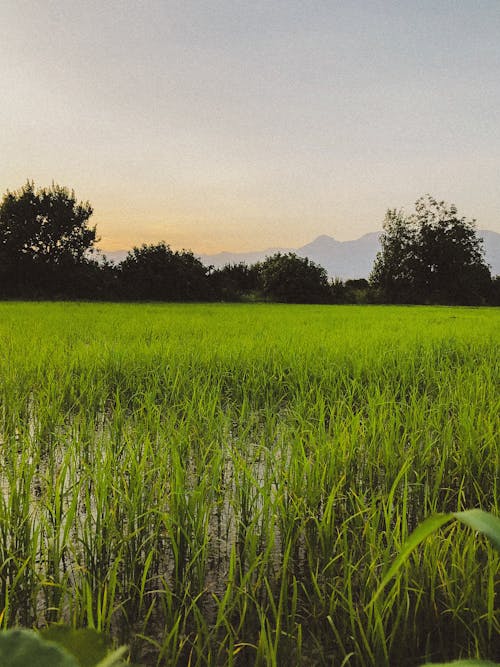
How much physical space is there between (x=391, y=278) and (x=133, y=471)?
3464cm

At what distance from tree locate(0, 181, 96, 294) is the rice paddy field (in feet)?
71.7

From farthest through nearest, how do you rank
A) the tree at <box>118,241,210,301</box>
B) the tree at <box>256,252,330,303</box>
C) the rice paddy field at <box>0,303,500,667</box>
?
the tree at <box>256,252,330,303</box> → the tree at <box>118,241,210,301</box> → the rice paddy field at <box>0,303,500,667</box>

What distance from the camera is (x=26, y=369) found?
4043 millimetres

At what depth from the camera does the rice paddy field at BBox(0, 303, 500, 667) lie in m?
1.22

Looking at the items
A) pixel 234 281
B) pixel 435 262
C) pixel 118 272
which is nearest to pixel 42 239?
pixel 118 272

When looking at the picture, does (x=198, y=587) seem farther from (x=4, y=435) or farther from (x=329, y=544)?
(x=4, y=435)

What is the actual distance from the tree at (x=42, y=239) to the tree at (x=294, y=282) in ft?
30.4

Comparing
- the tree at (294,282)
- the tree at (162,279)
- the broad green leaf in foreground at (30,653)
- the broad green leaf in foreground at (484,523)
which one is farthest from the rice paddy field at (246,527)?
the tree at (294,282)

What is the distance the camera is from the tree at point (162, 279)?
23.2 m

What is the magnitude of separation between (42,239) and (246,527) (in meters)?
26.8

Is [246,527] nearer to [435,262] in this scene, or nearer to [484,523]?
[484,523]

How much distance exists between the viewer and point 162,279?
23.3 metres

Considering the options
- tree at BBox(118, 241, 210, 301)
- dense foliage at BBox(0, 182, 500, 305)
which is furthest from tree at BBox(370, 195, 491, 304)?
tree at BBox(118, 241, 210, 301)

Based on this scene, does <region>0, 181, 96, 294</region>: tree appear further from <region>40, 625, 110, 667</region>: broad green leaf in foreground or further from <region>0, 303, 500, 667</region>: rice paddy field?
<region>40, 625, 110, 667</region>: broad green leaf in foreground
